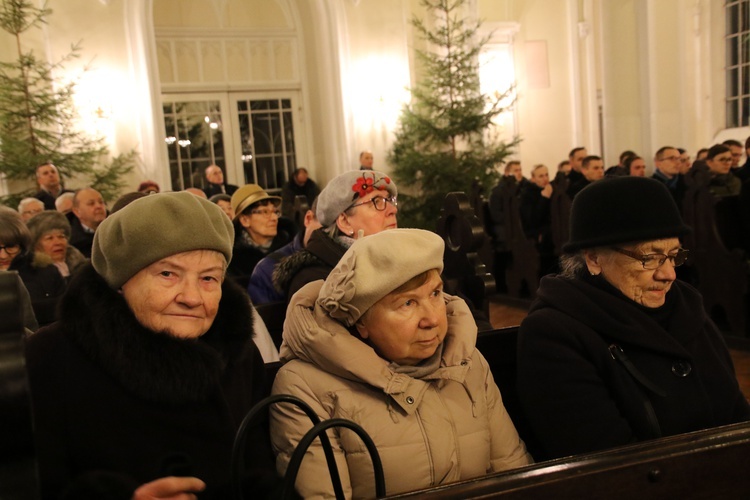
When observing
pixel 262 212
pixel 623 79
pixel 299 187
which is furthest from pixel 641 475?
pixel 623 79

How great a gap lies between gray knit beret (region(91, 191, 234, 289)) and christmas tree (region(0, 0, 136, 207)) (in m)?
7.73

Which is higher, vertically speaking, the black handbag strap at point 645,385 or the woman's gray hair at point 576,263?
the woman's gray hair at point 576,263

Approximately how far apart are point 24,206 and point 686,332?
546cm

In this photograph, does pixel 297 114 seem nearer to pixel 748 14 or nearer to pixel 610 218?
pixel 748 14

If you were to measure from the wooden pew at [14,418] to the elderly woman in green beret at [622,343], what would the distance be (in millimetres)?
1353

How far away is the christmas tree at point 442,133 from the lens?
35.1 ft

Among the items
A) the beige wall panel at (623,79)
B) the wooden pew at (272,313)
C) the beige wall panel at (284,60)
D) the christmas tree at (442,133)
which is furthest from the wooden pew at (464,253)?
the beige wall panel at (284,60)

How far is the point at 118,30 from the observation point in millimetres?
9930

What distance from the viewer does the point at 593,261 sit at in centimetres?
209

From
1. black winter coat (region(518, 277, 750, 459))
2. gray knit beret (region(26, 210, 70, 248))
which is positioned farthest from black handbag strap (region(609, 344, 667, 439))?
gray knit beret (region(26, 210, 70, 248))

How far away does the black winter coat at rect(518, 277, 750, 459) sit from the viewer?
1866mm

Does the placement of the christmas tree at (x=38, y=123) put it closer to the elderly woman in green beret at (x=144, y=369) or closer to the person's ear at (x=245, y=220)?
the person's ear at (x=245, y=220)

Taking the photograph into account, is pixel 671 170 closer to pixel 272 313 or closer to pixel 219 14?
pixel 272 313

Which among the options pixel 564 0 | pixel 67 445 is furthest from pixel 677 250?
pixel 564 0
